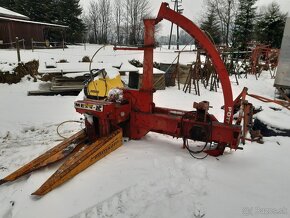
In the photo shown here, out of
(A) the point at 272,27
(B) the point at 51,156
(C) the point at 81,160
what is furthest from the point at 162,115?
(A) the point at 272,27

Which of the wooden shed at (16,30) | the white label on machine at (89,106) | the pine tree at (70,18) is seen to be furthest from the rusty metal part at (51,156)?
the pine tree at (70,18)

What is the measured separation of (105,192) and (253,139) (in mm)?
3221

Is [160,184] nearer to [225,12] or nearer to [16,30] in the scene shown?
[16,30]

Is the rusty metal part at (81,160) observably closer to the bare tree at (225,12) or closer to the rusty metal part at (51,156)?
the rusty metal part at (51,156)

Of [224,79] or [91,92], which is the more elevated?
[224,79]

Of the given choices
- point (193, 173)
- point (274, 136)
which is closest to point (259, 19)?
point (274, 136)

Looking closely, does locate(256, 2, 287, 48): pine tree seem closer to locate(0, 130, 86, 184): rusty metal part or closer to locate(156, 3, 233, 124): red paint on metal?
locate(156, 3, 233, 124): red paint on metal

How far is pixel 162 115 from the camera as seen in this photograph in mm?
4391

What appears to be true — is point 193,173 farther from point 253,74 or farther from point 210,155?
point 253,74

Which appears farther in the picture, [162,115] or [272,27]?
[272,27]

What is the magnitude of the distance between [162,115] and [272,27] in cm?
3083

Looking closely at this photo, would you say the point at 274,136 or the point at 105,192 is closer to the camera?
the point at 105,192

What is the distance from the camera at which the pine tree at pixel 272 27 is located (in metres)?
29.3

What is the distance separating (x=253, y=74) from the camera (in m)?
17.8
